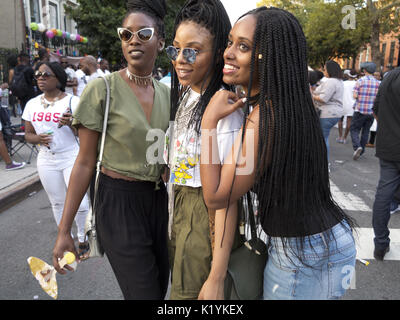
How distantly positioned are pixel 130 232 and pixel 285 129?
104 centimetres

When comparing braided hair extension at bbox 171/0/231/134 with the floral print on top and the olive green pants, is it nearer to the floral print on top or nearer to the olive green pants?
the floral print on top

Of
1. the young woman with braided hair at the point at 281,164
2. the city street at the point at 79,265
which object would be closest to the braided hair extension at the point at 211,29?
the young woman with braided hair at the point at 281,164

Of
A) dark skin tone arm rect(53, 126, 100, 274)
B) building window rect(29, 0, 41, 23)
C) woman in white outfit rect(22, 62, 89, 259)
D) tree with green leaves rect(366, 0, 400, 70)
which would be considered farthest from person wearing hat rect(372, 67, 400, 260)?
building window rect(29, 0, 41, 23)

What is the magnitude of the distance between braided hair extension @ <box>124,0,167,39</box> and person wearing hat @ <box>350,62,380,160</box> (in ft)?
24.2

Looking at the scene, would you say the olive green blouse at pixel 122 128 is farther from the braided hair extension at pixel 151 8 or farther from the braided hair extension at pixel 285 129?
the braided hair extension at pixel 285 129

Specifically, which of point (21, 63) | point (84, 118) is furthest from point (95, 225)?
point (21, 63)

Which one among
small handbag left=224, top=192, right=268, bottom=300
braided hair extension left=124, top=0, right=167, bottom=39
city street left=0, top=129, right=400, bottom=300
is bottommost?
city street left=0, top=129, right=400, bottom=300

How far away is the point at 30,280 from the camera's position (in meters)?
3.30

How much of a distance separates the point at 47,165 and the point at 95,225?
75.8 inches

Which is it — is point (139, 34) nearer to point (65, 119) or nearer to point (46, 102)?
point (65, 119)

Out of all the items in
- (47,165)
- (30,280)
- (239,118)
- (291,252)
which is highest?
(239,118)

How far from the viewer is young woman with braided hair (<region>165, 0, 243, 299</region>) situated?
1.53 m

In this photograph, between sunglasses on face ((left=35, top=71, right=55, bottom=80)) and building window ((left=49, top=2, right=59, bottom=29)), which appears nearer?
sunglasses on face ((left=35, top=71, right=55, bottom=80))

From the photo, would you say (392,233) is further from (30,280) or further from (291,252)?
(30,280)
